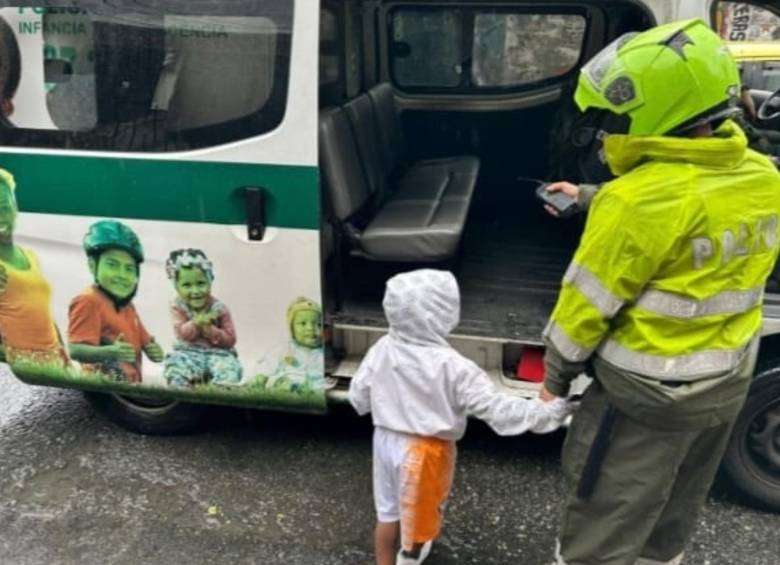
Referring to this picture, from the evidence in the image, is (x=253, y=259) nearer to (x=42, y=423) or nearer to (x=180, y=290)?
(x=180, y=290)

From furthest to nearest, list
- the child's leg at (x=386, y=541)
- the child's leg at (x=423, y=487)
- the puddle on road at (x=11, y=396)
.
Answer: the puddle on road at (x=11, y=396) < the child's leg at (x=386, y=541) < the child's leg at (x=423, y=487)

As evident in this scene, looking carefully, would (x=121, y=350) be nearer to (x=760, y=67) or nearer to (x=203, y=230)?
(x=203, y=230)

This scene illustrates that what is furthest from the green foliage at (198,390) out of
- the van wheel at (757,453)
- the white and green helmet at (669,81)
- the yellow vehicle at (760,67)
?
the yellow vehicle at (760,67)

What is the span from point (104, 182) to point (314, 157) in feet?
2.59

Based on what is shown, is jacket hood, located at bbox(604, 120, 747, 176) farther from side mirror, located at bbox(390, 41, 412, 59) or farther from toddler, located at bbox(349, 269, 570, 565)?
side mirror, located at bbox(390, 41, 412, 59)

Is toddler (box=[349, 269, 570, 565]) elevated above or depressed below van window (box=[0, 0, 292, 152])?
below

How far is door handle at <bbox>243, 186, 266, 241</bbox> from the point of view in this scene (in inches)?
109

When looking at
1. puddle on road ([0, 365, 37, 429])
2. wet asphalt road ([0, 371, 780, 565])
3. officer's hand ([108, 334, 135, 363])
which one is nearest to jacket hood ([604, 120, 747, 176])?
wet asphalt road ([0, 371, 780, 565])

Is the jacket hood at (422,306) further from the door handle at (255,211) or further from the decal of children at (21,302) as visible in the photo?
the decal of children at (21,302)

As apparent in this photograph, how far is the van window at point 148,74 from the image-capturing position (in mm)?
2727

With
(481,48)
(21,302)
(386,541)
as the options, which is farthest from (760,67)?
(21,302)

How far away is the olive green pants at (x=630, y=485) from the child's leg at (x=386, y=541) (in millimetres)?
522

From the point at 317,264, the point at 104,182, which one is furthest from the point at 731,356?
the point at 104,182

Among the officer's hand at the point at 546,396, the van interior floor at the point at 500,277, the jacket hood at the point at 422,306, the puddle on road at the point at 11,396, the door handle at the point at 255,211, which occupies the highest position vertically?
the door handle at the point at 255,211
